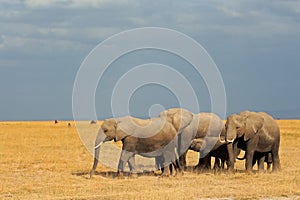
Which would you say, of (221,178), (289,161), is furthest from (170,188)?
(289,161)

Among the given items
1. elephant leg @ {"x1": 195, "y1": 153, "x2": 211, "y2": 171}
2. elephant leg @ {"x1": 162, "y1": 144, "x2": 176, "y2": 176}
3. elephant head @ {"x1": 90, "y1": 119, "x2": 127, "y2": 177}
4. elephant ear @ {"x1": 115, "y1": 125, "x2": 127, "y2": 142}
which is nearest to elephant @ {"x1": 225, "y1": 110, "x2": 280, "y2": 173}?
elephant leg @ {"x1": 195, "y1": 153, "x2": 211, "y2": 171}

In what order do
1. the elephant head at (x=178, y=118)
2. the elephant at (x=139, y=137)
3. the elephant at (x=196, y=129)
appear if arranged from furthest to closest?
the elephant at (x=196, y=129) < the elephant head at (x=178, y=118) < the elephant at (x=139, y=137)

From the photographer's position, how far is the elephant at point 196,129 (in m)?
22.2

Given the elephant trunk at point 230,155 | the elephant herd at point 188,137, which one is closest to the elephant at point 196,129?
the elephant herd at point 188,137

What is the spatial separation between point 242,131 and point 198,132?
184 centimetres

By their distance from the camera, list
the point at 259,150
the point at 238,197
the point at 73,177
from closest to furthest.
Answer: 1. the point at 238,197
2. the point at 73,177
3. the point at 259,150

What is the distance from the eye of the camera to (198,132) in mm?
23078

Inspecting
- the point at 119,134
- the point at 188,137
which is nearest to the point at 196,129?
the point at 188,137

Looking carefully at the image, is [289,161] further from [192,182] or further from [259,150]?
[192,182]

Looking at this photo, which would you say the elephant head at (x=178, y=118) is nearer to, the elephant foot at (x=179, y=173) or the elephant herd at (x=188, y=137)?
the elephant herd at (x=188, y=137)

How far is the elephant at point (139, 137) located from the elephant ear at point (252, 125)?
8.75 ft

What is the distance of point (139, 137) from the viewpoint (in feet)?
70.5

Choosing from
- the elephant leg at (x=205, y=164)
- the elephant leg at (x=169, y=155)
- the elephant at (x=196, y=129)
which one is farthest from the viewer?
the elephant leg at (x=205, y=164)

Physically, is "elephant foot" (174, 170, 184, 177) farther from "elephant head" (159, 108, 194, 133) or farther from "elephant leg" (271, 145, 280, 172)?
"elephant leg" (271, 145, 280, 172)
